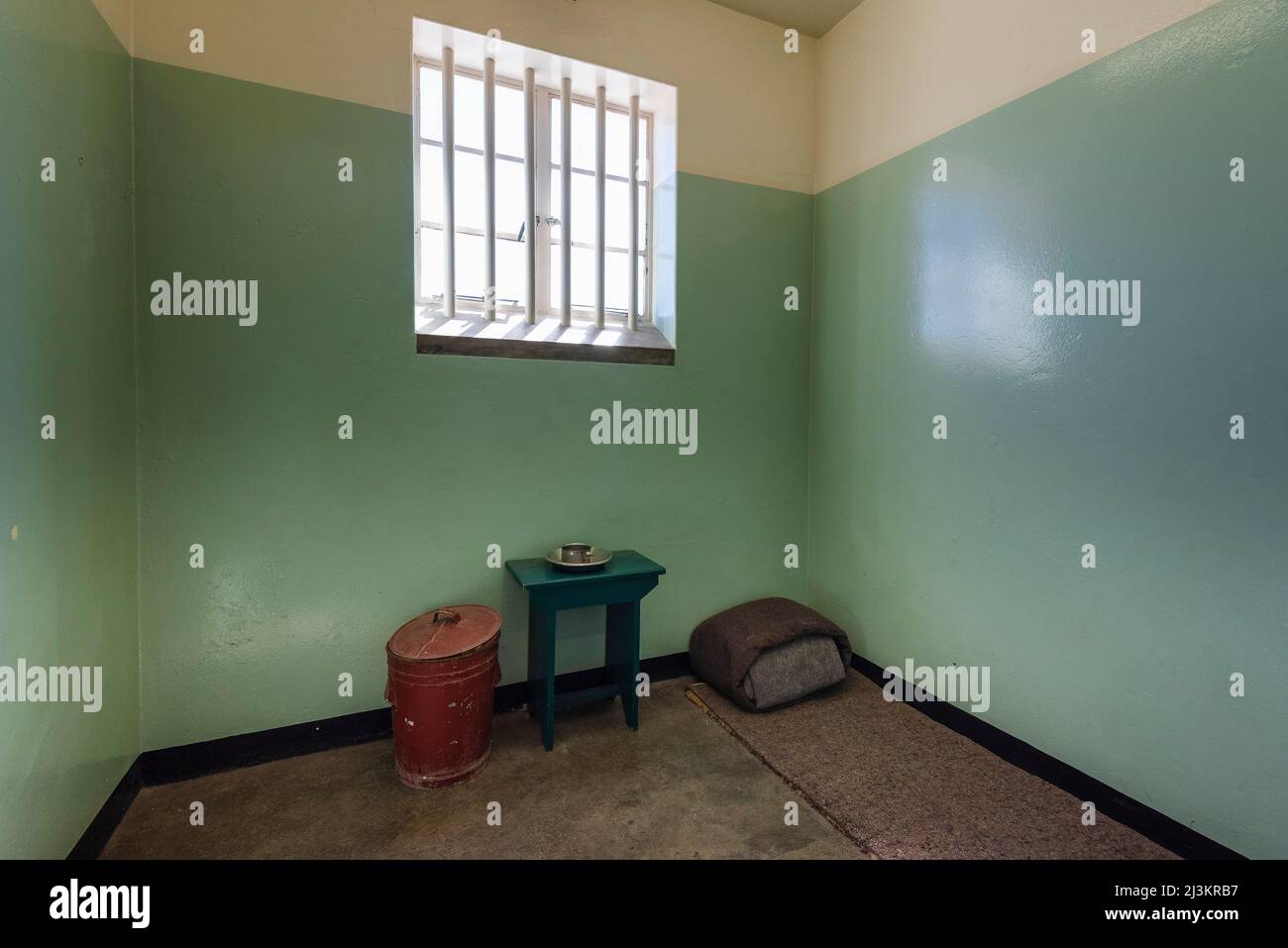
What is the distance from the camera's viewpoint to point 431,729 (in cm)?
211

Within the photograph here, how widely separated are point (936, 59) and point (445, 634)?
325 centimetres

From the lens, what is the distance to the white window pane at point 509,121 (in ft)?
9.21

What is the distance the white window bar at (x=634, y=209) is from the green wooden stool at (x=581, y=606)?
4.27 ft

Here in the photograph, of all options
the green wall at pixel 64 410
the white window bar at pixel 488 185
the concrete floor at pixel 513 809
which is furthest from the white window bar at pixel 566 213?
the concrete floor at pixel 513 809

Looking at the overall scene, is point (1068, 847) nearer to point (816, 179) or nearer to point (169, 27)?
point (816, 179)

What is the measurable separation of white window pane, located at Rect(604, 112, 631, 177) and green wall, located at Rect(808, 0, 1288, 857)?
1.31 m

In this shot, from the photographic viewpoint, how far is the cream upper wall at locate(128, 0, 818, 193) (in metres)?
2.12

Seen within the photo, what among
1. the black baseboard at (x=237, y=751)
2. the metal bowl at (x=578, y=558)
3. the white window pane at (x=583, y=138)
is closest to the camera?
the black baseboard at (x=237, y=751)

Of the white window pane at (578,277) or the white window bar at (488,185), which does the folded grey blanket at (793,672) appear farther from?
the white window bar at (488,185)

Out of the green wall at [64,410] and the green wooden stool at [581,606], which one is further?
the green wooden stool at [581,606]

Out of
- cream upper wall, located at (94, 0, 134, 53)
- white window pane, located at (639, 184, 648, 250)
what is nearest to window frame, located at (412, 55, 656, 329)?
white window pane, located at (639, 184, 648, 250)

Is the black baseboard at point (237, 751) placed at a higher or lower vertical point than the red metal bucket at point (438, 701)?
lower

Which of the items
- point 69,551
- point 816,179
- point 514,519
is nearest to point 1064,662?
point 514,519

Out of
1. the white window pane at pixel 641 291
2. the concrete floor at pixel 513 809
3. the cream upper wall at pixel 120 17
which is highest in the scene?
the cream upper wall at pixel 120 17
